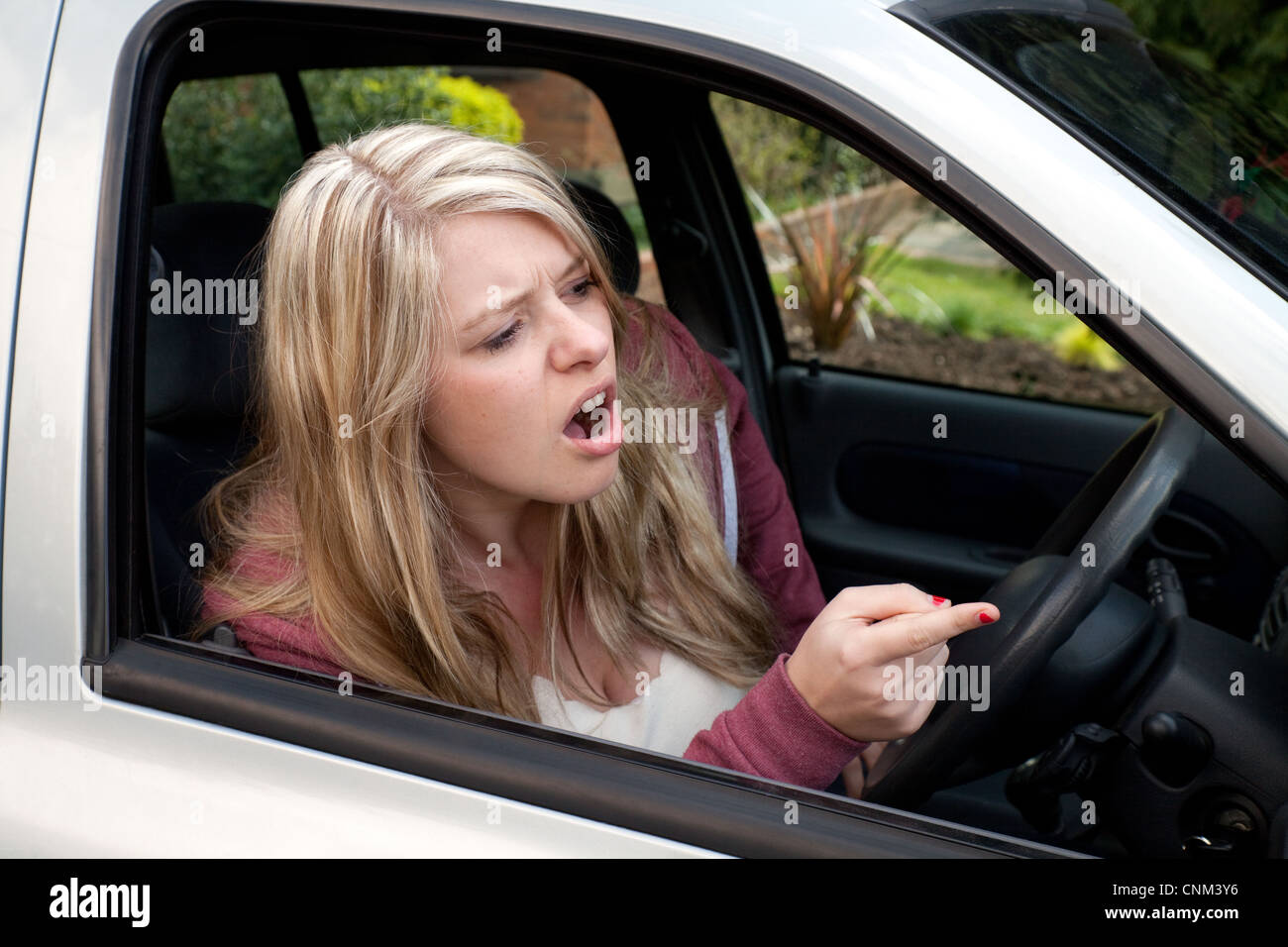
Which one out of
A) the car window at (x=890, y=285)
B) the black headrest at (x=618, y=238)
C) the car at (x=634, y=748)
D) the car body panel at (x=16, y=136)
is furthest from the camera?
the car window at (x=890, y=285)

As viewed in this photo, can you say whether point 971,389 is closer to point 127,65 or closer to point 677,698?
point 677,698

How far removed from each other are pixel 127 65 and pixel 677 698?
0.95 meters

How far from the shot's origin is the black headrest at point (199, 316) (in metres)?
1.81

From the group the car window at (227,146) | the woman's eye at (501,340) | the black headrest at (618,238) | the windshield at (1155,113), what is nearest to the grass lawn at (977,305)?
the car window at (227,146)

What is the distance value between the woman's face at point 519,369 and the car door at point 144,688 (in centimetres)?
23

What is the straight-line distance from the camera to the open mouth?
135 cm

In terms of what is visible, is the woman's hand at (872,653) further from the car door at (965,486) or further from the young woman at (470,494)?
the car door at (965,486)

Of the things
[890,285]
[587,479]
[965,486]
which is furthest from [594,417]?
[890,285]

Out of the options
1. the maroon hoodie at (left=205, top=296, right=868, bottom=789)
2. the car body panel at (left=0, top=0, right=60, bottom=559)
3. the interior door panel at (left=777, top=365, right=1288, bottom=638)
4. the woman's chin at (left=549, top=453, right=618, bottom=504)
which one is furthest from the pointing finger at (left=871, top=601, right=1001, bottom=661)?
the interior door panel at (left=777, top=365, right=1288, bottom=638)

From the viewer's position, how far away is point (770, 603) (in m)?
1.83

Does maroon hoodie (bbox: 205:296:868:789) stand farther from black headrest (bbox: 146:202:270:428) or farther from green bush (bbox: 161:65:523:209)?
green bush (bbox: 161:65:523:209)

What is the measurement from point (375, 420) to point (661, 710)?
1.70ft

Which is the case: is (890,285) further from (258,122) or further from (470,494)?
(470,494)

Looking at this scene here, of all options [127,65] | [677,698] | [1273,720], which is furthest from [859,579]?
[127,65]
